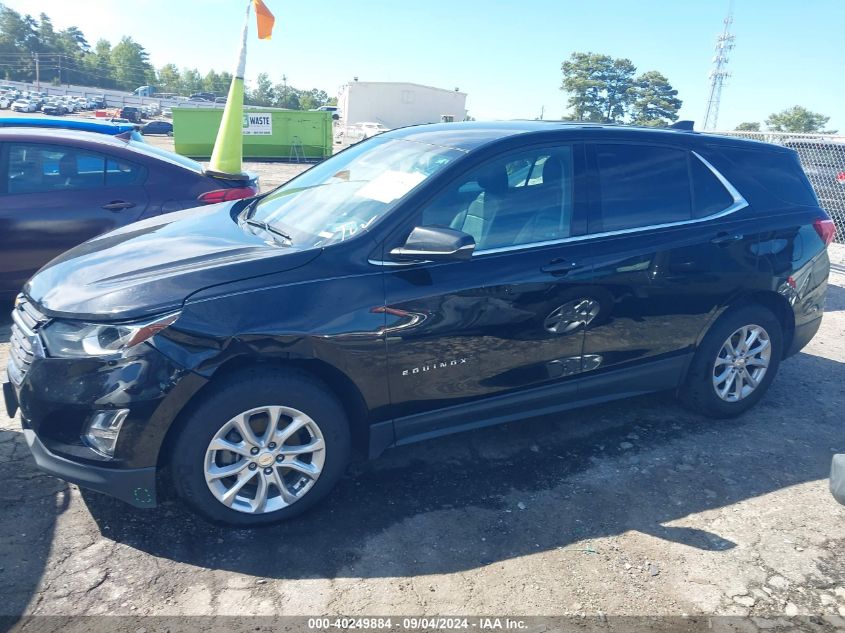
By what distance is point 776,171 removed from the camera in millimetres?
4457

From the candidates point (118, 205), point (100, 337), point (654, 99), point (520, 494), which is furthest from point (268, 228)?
point (654, 99)

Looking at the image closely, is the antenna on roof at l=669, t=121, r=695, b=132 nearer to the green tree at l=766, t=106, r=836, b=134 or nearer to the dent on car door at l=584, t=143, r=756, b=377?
the dent on car door at l=584, t=143, r=756, b=377

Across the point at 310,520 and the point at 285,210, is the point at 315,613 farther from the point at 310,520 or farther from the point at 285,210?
the point at 285,210

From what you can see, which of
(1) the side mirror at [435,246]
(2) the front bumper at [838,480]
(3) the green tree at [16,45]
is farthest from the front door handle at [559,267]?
(3) the green tree at [16,45]

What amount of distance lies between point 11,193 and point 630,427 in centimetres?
504

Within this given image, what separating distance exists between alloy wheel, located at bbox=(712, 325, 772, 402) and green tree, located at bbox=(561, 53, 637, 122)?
40445 mm

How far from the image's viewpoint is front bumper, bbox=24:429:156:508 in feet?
9.02

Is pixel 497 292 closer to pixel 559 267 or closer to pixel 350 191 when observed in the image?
pixel 559 267

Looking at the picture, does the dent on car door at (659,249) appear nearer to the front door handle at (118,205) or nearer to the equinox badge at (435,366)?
the equinox badge at (435,366)

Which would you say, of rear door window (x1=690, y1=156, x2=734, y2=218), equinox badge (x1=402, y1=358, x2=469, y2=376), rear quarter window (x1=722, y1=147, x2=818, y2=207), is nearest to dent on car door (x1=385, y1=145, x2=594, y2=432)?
equinox badge (x1=402, y1=358, x2=469, y2=376)

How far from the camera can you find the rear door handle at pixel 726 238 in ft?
13.2

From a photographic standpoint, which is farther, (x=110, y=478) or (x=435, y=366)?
(x=435, y=366)

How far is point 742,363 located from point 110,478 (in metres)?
3.80

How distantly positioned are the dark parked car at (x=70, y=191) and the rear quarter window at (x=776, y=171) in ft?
13.4
